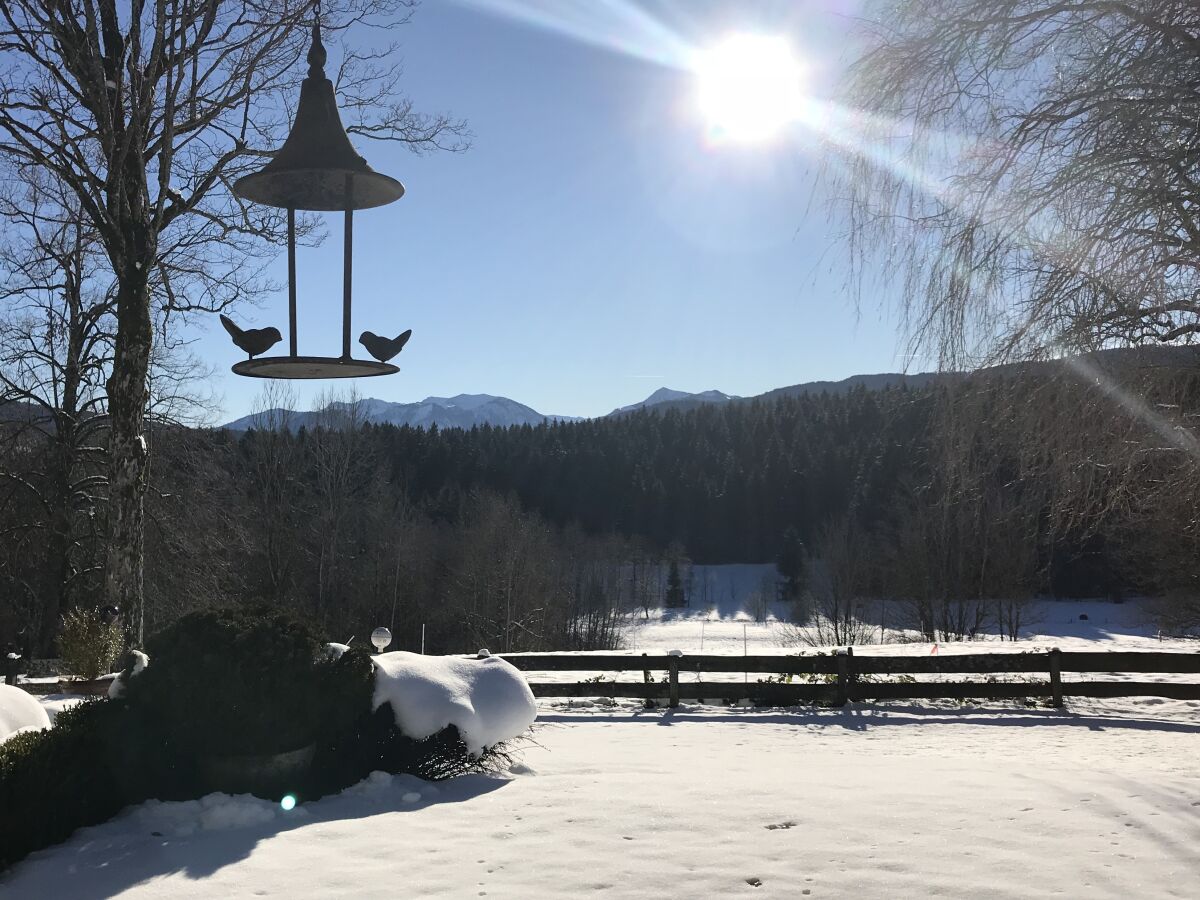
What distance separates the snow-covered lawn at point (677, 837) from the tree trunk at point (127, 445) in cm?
572

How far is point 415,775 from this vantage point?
6348mm

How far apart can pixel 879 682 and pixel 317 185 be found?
1083cm

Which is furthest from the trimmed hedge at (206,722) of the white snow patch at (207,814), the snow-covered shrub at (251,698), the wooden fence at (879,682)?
the wooden fence at (879,682)

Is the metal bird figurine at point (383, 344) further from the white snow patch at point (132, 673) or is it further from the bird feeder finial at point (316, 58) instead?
the white snow patch at point (132, 673)

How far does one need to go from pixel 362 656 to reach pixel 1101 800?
A: 4794 millimetres

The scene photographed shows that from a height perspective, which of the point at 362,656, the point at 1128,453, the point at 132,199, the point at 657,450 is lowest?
the point at 362,656

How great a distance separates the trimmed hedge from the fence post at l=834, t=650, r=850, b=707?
7.95 metres

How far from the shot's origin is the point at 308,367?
170 inches

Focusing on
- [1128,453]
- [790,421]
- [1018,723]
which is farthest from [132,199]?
[790,421]

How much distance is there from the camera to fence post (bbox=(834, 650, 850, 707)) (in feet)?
41.0

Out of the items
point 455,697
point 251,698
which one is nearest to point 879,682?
point 455,697

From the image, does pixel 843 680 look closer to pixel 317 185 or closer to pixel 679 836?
pixel 679 836

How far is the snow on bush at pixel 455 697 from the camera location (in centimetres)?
633

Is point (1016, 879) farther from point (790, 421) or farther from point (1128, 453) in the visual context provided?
point (790, 421)
